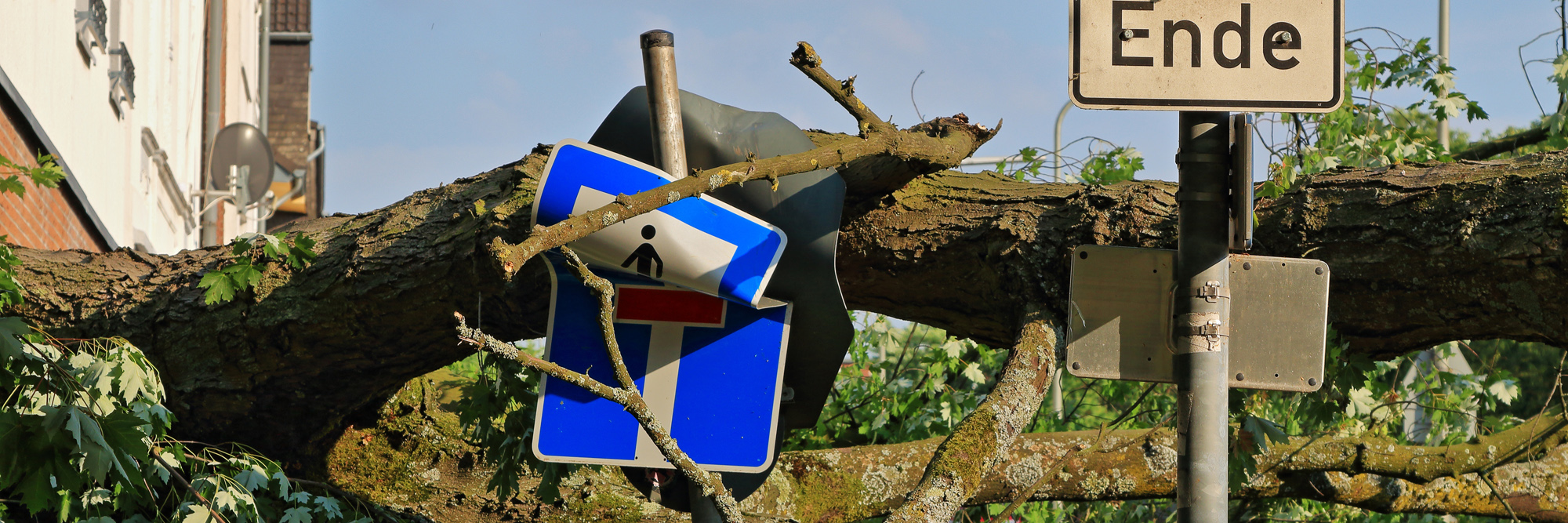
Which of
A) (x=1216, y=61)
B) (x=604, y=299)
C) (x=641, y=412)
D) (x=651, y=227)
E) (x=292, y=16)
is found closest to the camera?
(x=604, y=299)

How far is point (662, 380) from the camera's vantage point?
11.4ft

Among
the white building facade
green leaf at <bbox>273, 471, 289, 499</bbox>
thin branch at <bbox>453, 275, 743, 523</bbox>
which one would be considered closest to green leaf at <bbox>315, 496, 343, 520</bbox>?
green leaf at <bbox>273, 471, 289, 499</bbox>

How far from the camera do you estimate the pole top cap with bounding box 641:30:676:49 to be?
335 cm

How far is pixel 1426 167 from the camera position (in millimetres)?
3555

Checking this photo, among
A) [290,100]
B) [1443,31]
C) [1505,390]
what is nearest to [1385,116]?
[1505,390]

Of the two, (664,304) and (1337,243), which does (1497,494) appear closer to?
(1337,243)

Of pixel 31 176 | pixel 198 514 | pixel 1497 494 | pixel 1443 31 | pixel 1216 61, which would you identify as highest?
pixel 1443 31

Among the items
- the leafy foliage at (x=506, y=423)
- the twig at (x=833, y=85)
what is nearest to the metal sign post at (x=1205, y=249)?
the twig at (x=833, y=85)

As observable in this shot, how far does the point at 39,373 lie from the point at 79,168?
5102mm

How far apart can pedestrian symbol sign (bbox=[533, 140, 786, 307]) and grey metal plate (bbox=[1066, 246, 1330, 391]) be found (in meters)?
0.91

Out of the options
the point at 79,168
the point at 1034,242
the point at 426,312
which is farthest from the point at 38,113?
the point at 1034,242

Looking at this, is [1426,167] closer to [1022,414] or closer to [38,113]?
[1022,414]

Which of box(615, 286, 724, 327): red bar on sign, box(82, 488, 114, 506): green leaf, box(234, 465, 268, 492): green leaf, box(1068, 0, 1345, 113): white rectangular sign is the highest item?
box(1068, 0, 1345, 113): white rectangular sign

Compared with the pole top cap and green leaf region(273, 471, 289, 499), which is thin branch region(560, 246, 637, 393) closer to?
the pole top cap
